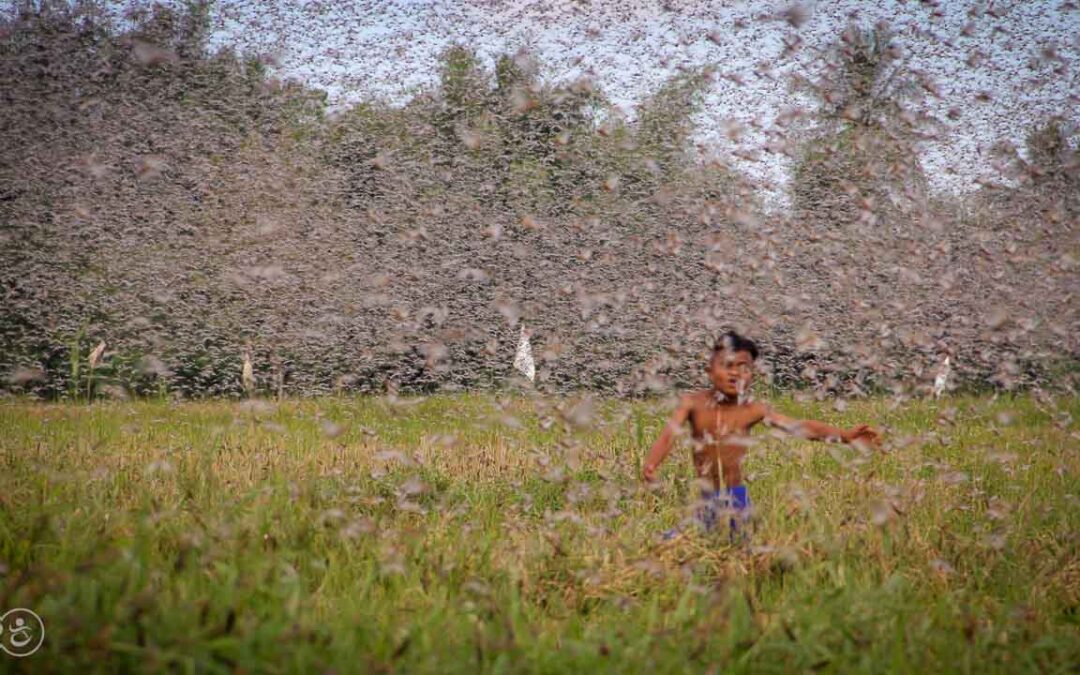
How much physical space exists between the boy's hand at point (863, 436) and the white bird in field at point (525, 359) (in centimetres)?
439

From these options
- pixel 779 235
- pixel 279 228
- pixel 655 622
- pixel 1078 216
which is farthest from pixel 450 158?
pixel 655 622

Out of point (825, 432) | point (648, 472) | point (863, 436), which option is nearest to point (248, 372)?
point (648, 472)

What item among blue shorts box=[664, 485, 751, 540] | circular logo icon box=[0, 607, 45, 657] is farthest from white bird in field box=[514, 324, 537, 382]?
circular logo icon box=[0, 607, 45, 657]

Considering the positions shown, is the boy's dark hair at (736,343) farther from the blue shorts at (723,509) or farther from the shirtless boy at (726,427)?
the blue shorts at (723,509)

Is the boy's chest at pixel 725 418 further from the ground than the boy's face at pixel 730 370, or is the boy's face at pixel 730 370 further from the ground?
the boy's face at pixel 730 370

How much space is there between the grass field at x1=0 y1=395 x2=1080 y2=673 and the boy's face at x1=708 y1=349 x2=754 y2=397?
1.91 feet

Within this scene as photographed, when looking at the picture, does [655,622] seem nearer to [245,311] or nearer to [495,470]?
[495,470]

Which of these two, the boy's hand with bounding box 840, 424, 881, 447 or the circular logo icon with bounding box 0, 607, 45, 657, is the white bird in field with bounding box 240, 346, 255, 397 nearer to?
the boy's hand with bounding box 840, 424, 881, 447

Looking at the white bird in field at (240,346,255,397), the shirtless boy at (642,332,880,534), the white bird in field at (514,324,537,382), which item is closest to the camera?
the shirtless boy at (642,332,880,534)

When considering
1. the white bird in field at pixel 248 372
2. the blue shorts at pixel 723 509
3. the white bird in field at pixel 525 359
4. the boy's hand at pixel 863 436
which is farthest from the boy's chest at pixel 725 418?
the white bird in field at pixel 248 372

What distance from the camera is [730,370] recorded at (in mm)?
3754

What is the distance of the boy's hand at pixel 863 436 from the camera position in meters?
3.55

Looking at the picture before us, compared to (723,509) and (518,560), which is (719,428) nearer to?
(723,509)

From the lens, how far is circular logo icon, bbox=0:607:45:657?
6.81 feet
